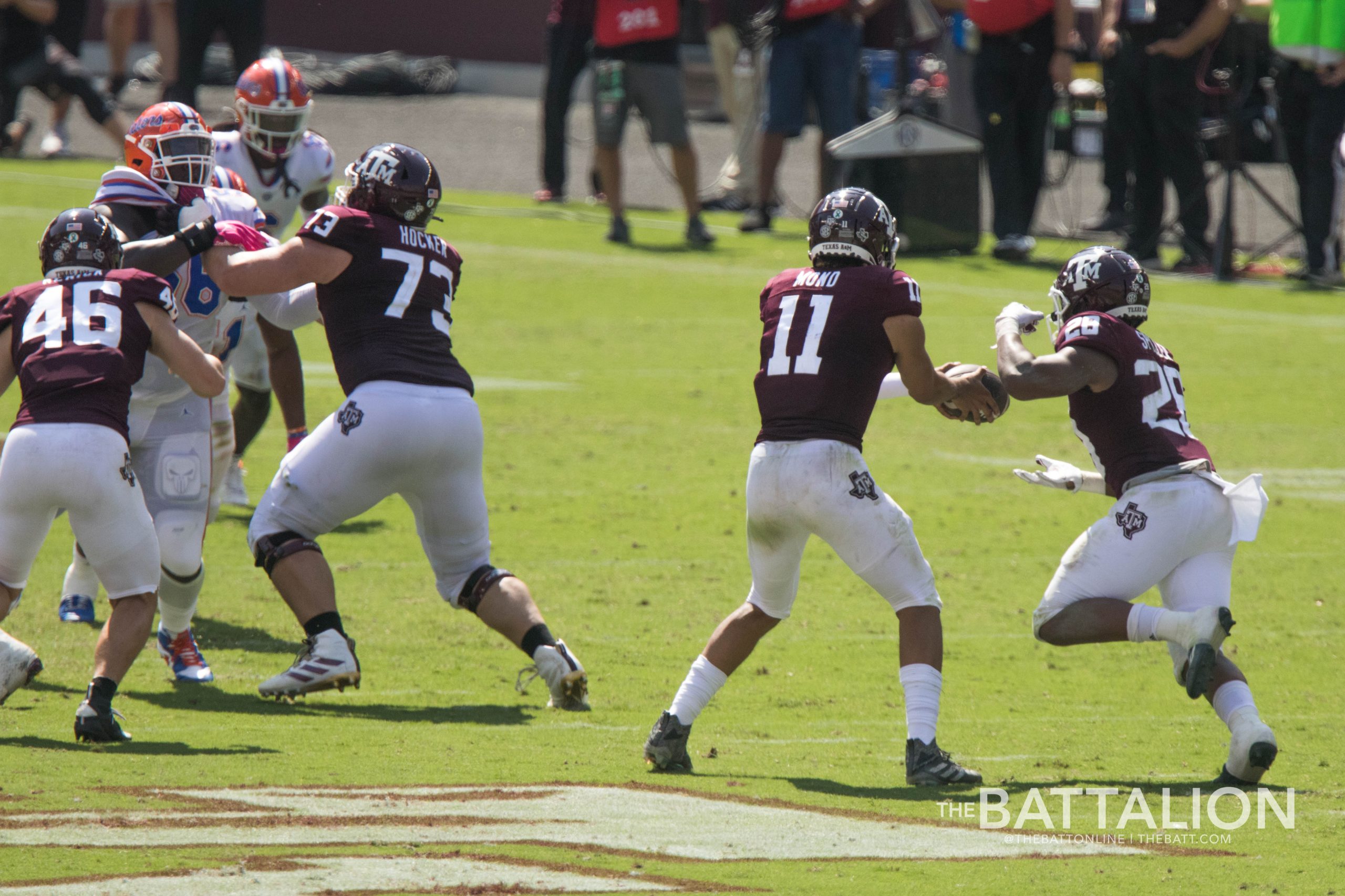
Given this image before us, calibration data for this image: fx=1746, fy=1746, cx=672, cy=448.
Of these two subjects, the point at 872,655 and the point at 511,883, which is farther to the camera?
the point at 872,655

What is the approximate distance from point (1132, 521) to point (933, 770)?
1053 mm

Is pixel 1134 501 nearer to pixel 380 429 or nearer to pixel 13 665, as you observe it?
pixel 380 429

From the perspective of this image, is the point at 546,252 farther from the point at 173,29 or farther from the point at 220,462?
the point at 220,462

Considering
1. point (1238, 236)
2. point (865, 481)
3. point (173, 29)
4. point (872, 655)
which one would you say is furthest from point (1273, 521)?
point (173, 29)

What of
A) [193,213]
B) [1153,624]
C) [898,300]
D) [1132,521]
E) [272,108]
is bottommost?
[1153,624]

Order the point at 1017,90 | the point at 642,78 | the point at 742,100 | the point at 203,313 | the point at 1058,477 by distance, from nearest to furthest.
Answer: the point at 1058,477, the point at 203,313, the point at 642,78, the point at 1017,90, the point at 742,100

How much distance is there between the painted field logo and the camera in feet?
13.4

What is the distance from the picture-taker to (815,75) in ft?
50.0

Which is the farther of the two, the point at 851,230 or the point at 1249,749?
the point at 851,230

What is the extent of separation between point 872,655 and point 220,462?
301 cm

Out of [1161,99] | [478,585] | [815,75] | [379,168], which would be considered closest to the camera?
[379,168]

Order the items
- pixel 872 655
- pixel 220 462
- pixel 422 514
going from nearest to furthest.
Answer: pixel 422 514 → pixel 872 655 → pixel 220 462

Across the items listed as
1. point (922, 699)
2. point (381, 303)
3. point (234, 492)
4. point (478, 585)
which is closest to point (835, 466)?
point (922, 699)

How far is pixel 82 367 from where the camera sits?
543cm
